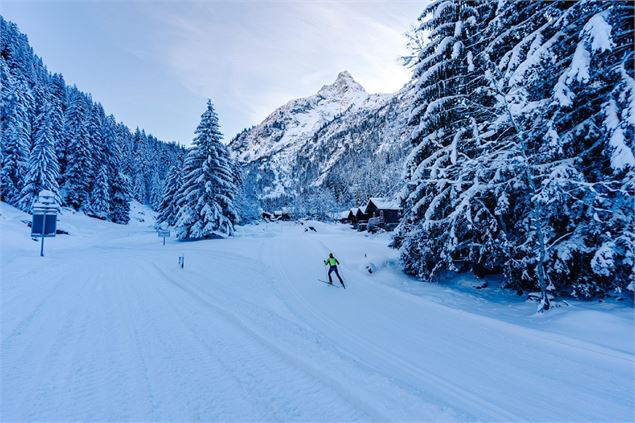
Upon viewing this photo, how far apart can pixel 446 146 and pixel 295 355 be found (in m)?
12.3

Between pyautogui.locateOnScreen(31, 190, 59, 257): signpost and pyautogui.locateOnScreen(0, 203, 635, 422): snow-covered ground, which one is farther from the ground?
pyautogui.locateOnScreen(31, 190, 59, 257): signpost

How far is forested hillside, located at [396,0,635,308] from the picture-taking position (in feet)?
26.6

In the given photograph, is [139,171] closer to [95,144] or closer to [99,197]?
[95,144]

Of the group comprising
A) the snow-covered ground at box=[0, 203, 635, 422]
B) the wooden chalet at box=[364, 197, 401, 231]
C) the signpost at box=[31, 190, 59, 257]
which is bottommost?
the snow-covered ground at box=[0, 203, 635, 422]

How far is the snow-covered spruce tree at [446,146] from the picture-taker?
39.9 feet

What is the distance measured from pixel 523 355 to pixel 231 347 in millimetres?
6255

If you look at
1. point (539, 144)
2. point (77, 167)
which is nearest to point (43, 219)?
point (539, 144)

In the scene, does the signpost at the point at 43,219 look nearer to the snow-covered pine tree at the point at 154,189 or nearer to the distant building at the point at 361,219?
the distant building at the point at 361,219

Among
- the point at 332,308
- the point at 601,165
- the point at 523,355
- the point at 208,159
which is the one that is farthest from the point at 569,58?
the point at 208,159

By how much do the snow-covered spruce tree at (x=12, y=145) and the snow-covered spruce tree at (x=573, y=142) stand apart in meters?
Result: 50.8

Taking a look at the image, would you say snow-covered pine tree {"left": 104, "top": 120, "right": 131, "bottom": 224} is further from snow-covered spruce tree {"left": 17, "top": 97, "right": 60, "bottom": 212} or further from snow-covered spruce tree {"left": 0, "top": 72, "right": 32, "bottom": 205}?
snow-covered spruce tree {"left": 17, "top": 97, "right": 60, "bottom": 212}

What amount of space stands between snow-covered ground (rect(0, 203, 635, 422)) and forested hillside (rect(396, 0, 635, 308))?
1.83 m

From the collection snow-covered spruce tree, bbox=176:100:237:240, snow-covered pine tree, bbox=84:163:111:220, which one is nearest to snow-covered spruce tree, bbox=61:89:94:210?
snow-covered pine tree, bbox=84:163:111:220

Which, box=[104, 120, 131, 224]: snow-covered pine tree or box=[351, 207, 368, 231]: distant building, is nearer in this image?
box=[104, 120, 131, 224]: snow-covered pine tree
